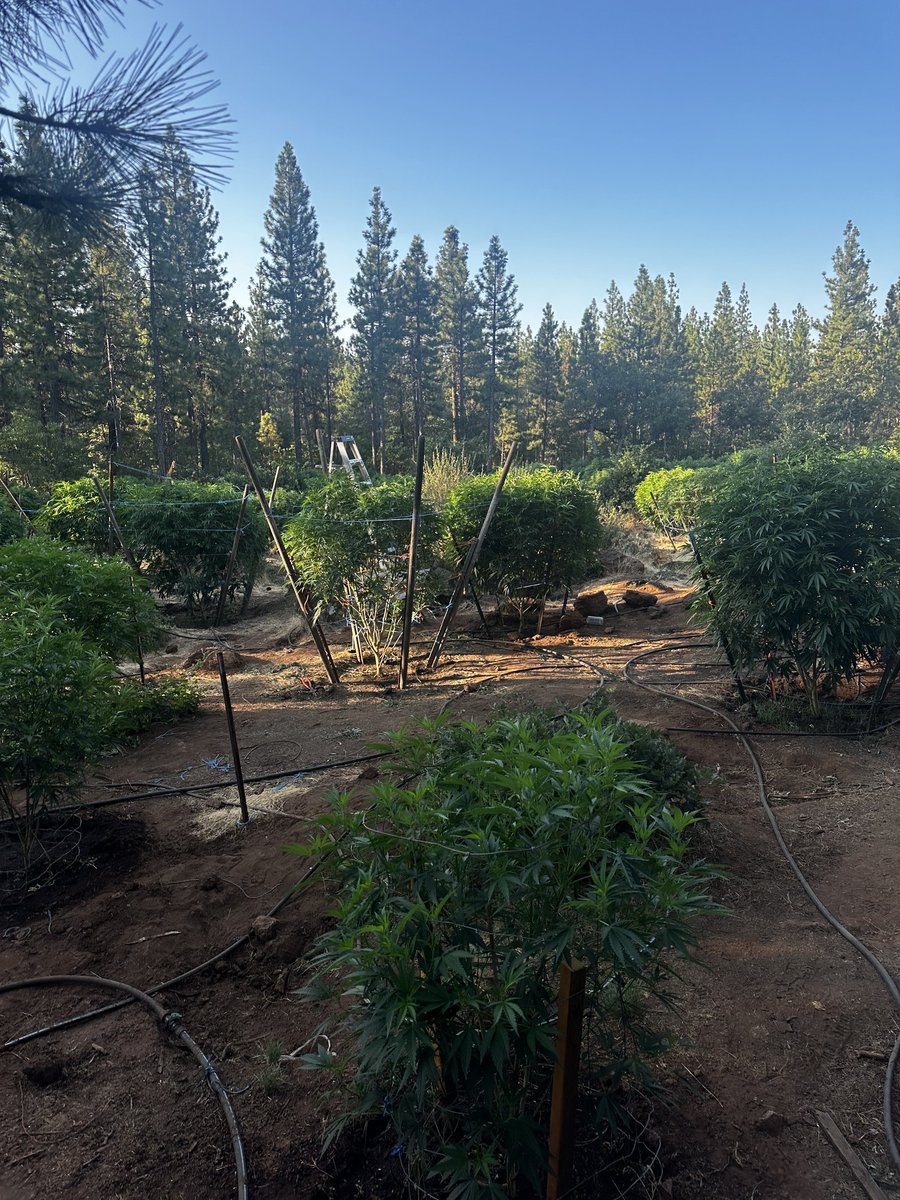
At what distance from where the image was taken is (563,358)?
50.8 metres

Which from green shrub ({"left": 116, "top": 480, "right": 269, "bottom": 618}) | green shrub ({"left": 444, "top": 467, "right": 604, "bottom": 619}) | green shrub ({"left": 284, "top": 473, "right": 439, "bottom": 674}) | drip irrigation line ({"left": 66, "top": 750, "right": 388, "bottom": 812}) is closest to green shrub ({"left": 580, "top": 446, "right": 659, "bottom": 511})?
green shrub ({"left": 444, "top": 467, "right": 604, "bottom": 619})

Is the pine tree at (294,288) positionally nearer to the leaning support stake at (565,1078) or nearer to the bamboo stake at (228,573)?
the bamboo stake at (228,573)

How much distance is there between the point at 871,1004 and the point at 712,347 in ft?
166

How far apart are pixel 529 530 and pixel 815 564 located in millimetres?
4290

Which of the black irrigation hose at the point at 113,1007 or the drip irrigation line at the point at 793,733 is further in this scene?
the drip irrigation line at the point at 793,733

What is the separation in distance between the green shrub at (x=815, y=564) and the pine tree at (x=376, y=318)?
29.0 m

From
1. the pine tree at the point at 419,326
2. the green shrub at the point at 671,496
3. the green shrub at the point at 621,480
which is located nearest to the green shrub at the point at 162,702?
the green shrub at the point at 671,496

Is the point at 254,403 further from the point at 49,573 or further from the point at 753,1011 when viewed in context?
the point at 753,1011

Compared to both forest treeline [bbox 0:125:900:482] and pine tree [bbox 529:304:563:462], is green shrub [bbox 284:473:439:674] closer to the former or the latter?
forest treeline [bbox 0:125:900:482]

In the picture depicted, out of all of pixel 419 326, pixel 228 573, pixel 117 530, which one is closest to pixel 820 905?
pixel 117 530

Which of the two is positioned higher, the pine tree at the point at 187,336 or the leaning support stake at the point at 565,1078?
the pine tree at the point at 187,336

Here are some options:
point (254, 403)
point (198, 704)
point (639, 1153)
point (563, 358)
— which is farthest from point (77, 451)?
point (563, 358)

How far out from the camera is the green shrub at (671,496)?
14312 mm

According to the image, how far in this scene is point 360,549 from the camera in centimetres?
724
